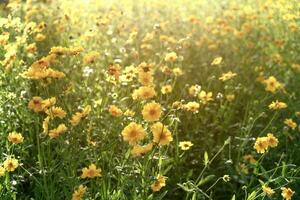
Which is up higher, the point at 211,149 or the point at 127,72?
the point at 127,72

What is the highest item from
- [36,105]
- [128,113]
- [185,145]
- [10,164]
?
[36,105]

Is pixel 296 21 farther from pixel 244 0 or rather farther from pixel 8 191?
pixel 8 191

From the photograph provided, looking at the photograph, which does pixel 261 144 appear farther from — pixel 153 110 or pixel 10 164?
pixel 10 164

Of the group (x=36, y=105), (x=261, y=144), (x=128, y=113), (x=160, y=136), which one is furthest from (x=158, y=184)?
(x=36, y=105)

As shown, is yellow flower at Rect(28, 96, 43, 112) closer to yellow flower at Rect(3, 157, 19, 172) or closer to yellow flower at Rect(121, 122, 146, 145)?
yellow flower at Rect(3, 157, 19, 172)

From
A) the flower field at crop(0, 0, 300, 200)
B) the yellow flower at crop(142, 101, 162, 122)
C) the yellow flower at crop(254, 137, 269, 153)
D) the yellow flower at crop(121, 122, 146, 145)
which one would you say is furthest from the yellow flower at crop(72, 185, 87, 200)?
the yellow flower at crop(254, 137, 269, 153)

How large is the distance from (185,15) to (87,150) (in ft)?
9.95

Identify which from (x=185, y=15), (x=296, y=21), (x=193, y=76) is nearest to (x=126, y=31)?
(x=185, y=15)

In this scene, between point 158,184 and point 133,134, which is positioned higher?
point 133,134

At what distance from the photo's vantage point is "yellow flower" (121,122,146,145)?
225 cm

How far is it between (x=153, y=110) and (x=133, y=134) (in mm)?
132

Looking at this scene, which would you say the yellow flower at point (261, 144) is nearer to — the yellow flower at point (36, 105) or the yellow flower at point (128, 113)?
the yellow flower at point (128, 113)

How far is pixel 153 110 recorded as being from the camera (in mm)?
2283

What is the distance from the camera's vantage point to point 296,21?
5.21m
